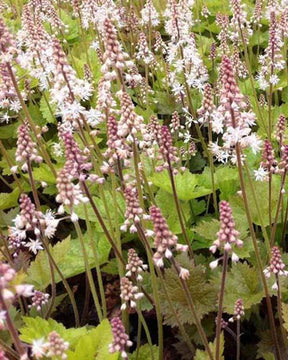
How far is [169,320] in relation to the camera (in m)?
3.39

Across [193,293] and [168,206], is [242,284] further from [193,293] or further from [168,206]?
[168,206]

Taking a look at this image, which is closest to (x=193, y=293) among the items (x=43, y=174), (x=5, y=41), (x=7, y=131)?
(x=43, y=174)

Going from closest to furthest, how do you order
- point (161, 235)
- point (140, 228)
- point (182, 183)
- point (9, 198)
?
point (161, 235), point (140, 228), point (182, 183), point (9, 198)

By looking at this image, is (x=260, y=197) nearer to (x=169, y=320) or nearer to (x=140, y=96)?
(x=169, y=320)

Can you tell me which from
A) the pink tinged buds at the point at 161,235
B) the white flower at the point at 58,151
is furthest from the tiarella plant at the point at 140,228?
the white flower at the point at 58,151

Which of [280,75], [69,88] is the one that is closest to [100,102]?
[69,88]

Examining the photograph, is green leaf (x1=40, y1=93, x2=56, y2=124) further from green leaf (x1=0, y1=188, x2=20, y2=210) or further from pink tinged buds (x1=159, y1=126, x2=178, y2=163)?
pink tinged buds (x1=159, y1=126, x2=178, y2=163)

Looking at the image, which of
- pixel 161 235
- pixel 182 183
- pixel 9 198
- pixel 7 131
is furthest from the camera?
pixel 7 131

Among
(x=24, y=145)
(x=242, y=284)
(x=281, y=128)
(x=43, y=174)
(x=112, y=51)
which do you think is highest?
(x=112, y=51)

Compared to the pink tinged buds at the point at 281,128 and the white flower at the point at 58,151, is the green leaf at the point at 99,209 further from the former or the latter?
the pink tinged buds at the point at 281,128

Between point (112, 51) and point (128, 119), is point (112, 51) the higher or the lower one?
the higher one

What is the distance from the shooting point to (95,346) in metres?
2.96

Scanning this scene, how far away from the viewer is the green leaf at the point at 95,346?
2.84m

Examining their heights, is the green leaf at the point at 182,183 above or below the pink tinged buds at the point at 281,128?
below
